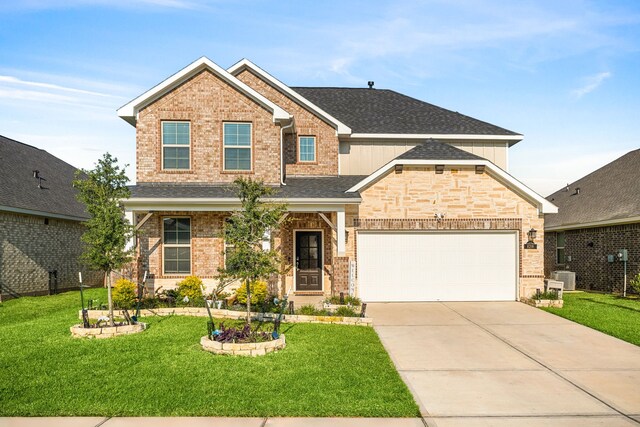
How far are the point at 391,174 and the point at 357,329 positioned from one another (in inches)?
255

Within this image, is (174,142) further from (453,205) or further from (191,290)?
(453,205)

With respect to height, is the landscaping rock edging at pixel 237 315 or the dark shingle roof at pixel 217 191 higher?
the dark shingle roof at pixel 217 191

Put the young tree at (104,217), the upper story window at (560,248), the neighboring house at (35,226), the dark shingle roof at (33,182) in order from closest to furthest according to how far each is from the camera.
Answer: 1. the young tree at (104,217)
2. the neighboring house at (35,226)
3. the dark shingle roof at (33,182)
4. the upper story window at (560,248)

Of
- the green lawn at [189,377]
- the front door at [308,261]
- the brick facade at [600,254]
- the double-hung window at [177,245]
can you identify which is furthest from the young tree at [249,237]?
the brick facade at [600,254]

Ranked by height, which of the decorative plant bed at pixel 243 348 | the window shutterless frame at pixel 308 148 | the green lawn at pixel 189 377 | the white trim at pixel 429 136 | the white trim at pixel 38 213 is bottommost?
the green lawn at pixel 189 377

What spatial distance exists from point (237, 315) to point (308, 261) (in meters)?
4.80

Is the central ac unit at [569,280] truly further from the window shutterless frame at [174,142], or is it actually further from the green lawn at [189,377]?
the window shutterless frame at [174,142]

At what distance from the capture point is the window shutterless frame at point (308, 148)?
60.4ft

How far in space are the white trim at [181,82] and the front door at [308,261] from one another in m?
4.29

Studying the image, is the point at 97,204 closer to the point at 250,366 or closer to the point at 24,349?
the point at 24,349

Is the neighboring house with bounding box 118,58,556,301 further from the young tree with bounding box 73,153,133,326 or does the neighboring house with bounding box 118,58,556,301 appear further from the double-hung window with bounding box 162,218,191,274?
the young tree with bounding box 73,153,133,326

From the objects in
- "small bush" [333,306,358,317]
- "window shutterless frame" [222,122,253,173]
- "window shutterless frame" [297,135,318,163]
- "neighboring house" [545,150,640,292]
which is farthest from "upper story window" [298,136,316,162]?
"neighboring house" [545,150,640,292]

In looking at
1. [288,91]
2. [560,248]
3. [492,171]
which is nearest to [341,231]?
[492,171]

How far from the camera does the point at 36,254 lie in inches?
731
